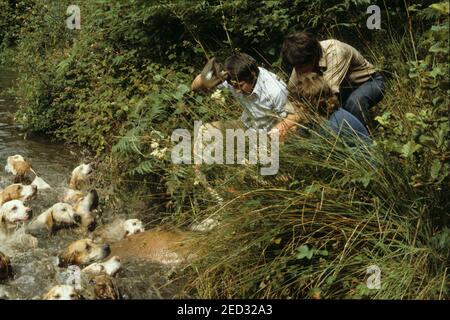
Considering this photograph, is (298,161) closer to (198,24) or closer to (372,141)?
(372,141)

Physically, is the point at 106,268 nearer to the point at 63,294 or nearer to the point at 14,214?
the point at 63,294

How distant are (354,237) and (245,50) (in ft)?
11.4

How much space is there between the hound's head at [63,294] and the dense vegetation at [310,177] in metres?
0.82

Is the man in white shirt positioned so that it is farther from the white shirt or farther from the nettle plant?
the nettle plant

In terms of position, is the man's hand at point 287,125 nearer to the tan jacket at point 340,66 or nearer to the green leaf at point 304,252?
the tan jacket at point 340,66

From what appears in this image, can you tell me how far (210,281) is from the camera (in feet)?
14.2

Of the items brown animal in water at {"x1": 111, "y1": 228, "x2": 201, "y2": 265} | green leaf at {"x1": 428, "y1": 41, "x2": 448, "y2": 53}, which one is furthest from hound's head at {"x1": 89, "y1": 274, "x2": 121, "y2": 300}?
green leaf at {"x1": 428, "y1": 41, "x2": 448, "y2": 53}

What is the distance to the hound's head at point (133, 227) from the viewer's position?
19.7 feet

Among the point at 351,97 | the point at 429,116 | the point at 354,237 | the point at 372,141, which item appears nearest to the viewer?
the point at 429,116

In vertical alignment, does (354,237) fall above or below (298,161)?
below

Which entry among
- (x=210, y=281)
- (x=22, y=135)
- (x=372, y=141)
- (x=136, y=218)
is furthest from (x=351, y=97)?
(x=22, y=135)

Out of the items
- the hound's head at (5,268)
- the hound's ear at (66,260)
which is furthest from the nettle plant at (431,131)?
the hound's head at (5,268)

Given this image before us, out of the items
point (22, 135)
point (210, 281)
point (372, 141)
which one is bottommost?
point (22, 135)

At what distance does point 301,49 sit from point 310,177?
3.60 ft
